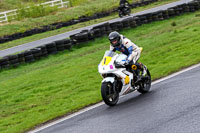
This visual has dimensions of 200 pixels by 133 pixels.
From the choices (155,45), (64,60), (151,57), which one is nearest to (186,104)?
(151,57)

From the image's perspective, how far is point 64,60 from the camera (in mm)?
18328

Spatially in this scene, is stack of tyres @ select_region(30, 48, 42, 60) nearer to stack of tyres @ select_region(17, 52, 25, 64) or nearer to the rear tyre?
stack of tyres @ select_region(17, 52, 25, 64)

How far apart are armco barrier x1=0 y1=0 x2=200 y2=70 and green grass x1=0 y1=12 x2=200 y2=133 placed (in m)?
0.35

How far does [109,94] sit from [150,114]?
5.34ft

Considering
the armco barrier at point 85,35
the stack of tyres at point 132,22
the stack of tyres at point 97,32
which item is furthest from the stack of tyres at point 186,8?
the stack of tyres at point 97,32

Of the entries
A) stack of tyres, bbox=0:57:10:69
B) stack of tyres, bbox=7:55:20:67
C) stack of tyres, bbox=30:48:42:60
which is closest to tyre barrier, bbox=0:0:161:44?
stack of tyres, bbox=30:48:42:60

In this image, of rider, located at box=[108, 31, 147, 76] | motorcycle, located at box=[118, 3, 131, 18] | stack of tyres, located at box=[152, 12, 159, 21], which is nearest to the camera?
rider, located at box=[108, 31, 147, 76]

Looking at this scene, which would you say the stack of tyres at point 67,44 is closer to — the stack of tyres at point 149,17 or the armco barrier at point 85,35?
the armco barrier at point 85,35

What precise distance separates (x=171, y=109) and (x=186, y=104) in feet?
1.11

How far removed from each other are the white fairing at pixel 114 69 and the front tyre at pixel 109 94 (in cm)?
13

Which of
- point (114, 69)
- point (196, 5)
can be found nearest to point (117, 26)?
point (196, 5)

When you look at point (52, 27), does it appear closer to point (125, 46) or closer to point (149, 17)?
point (149, 17)

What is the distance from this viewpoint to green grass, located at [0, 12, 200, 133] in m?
10.4

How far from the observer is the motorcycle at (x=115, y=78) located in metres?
9.32
